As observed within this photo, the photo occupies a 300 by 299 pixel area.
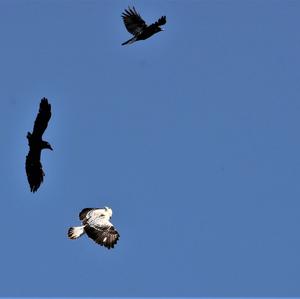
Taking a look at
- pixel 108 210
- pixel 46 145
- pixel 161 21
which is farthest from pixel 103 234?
pixel 161 21

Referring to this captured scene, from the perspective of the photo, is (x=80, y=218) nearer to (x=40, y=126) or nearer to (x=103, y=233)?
(x=103, y=233)

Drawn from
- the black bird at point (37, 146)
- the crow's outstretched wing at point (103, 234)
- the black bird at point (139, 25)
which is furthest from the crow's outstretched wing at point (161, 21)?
the crow's outstretched wing at point (103, 234)

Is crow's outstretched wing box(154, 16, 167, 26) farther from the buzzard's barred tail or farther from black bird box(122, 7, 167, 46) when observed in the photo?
the buzzard's barred tail

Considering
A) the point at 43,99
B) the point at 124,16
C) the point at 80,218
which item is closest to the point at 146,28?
the point at 124,16

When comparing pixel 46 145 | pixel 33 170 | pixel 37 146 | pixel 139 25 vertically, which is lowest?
pixel 33 170

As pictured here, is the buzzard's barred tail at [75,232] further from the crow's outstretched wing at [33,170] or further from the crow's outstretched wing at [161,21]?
the crow's outstretched wing at [161,21]

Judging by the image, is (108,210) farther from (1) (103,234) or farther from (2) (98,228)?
(1) (103,234)

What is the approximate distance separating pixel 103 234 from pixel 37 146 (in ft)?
11.8

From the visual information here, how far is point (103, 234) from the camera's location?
35312mm

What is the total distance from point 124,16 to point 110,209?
645cm

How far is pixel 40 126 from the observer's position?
33.9m

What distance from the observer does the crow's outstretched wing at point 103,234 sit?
3481 cm

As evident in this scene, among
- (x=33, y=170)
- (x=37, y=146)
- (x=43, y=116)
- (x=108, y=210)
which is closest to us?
(x=43, y=116)

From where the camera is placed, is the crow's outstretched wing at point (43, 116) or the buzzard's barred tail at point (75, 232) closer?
the crow's outstretched wing at point (43, 116)
